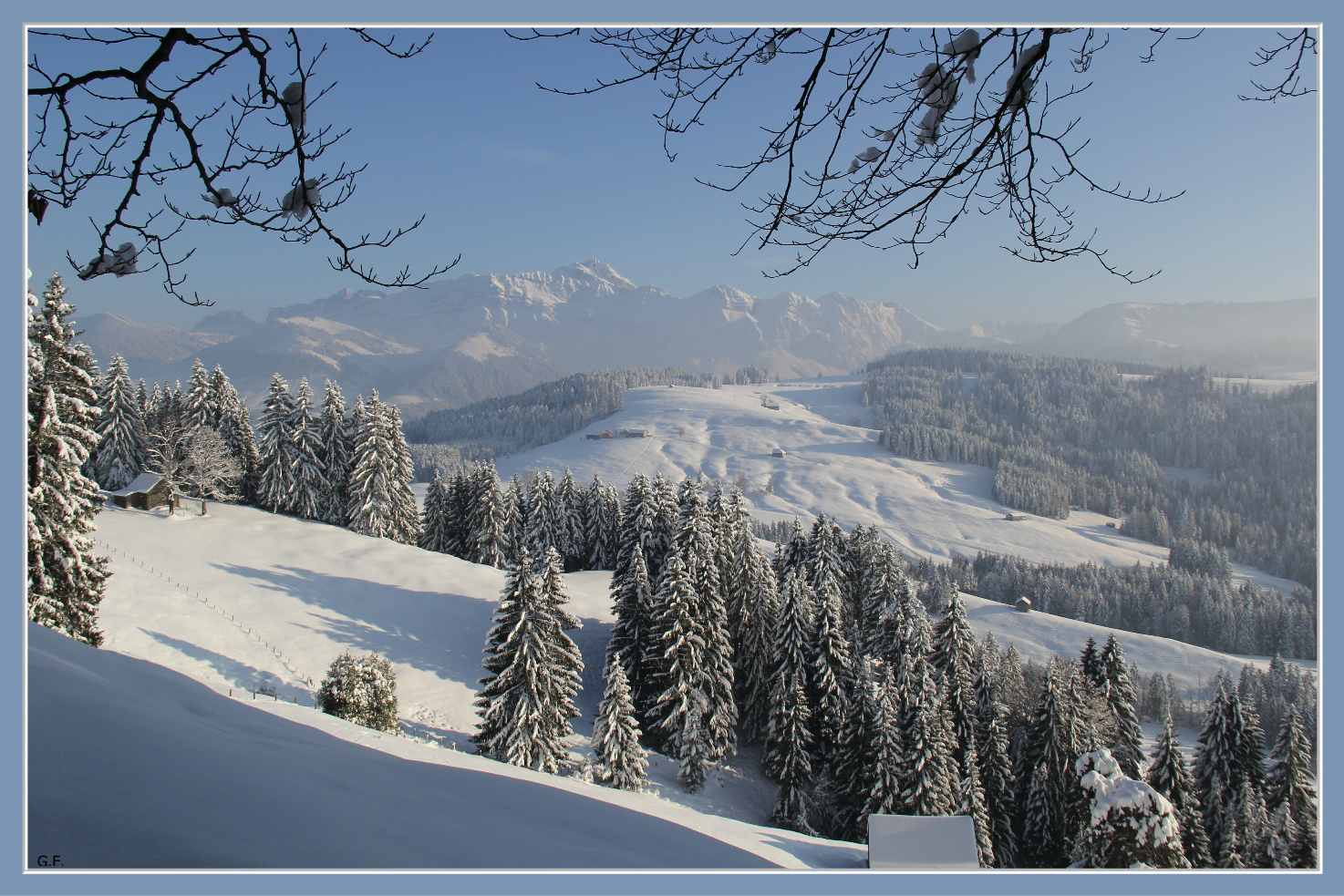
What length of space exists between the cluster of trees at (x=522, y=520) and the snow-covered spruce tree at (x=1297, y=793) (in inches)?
1123

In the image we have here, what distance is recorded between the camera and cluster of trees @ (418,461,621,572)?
3219cm

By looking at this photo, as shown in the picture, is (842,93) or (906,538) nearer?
(842,93)

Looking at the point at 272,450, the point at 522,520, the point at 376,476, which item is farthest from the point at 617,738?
the point at 272,450

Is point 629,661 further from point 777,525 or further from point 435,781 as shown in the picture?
point 777,525

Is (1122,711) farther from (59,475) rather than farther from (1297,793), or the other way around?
(59,475)

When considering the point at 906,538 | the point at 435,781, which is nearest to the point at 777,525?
the point at 906,538

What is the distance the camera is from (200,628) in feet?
56.0

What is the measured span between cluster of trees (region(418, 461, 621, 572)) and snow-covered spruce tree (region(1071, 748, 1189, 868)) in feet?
91.5

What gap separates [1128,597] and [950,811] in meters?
40.0

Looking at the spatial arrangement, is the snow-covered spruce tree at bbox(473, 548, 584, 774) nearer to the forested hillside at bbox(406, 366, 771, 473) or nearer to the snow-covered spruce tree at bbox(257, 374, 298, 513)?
the snow-covered spruce tree at bbox(257, 374, 298, 513)

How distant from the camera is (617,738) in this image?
14.5 metres

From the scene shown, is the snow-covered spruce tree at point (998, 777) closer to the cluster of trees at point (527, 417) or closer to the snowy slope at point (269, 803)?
the snowy slope at point (269, 803)

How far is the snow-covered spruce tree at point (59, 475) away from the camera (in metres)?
5.88

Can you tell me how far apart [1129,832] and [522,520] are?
3170cm
